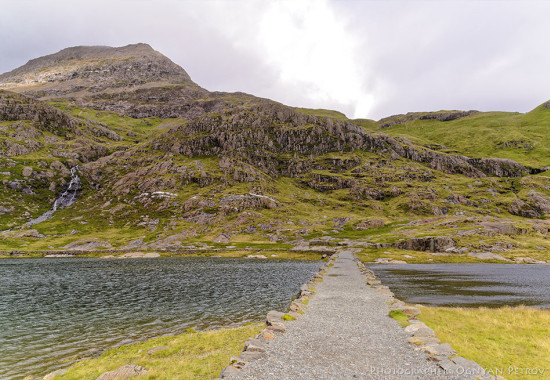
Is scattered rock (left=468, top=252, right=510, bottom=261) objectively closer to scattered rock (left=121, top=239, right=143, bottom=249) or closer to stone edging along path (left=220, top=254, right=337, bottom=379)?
stone edging along path (left=220, top=254, right=337, bottom=379)

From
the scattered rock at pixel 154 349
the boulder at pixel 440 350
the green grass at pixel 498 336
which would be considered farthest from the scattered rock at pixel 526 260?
the scattered rock at pixel 154 349

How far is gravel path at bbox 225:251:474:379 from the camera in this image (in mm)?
13891

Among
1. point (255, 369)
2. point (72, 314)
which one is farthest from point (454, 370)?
point (72, 314)

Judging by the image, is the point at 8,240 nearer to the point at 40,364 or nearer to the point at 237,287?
the point at 237,287

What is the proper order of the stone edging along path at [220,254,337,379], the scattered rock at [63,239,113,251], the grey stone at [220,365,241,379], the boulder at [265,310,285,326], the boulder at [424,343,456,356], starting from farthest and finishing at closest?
the scattered rock at [63,239,113,251] < the boulder at [265,310,285,326] < the boulder at [424,343,456,356] < the stone edging along path at [220,254,337,379] < the grey stone at [220,365,241,379]

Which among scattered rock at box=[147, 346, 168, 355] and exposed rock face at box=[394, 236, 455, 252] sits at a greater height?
scattered rock at box=[147, 346, 168, 355]

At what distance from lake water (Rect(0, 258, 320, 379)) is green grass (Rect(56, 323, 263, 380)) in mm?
3940

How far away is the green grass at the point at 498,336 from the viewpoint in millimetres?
16094

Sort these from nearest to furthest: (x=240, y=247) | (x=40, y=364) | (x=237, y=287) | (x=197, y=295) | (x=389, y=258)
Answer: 1. (x=40, y=364)
2. (x=197, y=295)
3. (x=237, y=287)
4. (x=389, y=258)
5. (x=240, y=247)

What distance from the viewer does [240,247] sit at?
153 metres

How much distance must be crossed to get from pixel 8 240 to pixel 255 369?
678ft

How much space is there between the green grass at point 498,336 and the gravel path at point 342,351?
347 cm

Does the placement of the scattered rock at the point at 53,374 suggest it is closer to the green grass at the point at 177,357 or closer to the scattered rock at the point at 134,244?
the green grass at the point at 177,357

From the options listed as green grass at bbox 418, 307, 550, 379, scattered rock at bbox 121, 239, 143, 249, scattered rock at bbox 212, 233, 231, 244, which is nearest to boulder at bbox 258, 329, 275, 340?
green grass at bbox 418, 307, 550, 379
